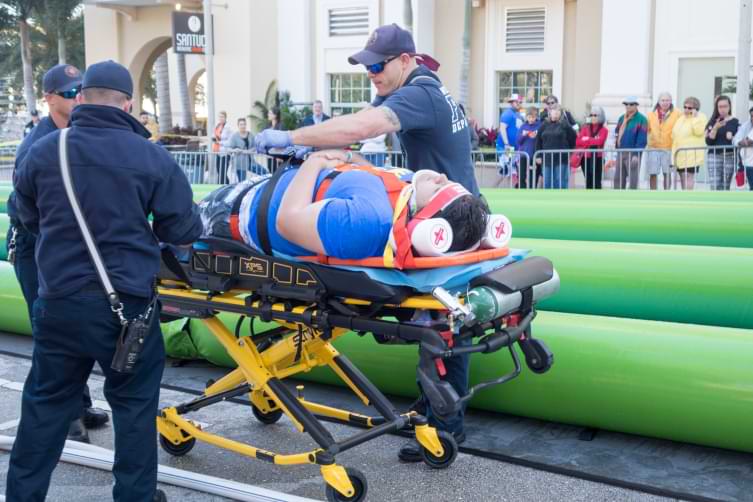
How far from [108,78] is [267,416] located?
217cm

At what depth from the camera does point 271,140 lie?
3762mm

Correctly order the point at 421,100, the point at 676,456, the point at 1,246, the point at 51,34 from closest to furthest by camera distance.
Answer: the point at 421,100 < the point at 676,456 < the point at 1,246 < the point at 51,34

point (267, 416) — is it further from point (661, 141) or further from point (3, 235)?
point (661, 141)

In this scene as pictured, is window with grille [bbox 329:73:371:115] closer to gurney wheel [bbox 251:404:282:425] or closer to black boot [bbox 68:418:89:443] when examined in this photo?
gurney wheel [bbox 251:404:282:425]

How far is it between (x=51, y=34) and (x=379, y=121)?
42623 millimetres

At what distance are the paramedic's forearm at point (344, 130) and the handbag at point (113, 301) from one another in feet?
3.06

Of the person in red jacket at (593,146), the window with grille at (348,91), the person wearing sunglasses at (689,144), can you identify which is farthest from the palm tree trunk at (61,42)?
the person wearing sunglasses at (689,144)

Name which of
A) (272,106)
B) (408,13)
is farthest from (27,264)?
(272,106)

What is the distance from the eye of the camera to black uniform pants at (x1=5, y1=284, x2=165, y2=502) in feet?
11.1

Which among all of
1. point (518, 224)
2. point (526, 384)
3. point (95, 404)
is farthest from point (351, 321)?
point (518, 224)

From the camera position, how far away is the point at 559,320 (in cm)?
495

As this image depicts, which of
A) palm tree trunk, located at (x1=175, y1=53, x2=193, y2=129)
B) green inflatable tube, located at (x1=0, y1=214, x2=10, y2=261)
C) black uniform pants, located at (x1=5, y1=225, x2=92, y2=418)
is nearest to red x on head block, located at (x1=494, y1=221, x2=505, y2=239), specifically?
black uniform pants, located at (x1=5, y1=225, x2=92, y2=418)

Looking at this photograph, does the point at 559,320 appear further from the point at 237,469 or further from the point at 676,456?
the point at 237,469

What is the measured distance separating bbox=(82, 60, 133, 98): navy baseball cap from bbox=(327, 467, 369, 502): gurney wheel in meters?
1.77
